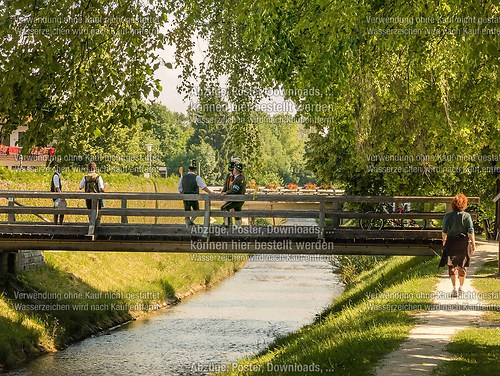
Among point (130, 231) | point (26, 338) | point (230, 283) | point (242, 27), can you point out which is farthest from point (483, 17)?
point (230, 283)

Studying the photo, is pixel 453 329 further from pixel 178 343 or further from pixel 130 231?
pixel 178 343

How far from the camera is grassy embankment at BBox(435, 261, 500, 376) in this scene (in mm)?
10938

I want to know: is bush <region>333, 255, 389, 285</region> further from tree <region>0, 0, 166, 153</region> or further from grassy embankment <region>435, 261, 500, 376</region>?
tree <region>0, 0, 166, 153</region>

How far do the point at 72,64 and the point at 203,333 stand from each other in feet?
62.0

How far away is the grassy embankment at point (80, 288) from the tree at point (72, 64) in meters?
13.5

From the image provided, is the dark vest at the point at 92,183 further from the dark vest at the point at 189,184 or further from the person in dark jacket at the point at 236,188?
the person in dark jacket at the point at 236,188

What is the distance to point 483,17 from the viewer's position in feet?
29.9

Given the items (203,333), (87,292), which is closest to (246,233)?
(203,333)

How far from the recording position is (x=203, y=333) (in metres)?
27.0

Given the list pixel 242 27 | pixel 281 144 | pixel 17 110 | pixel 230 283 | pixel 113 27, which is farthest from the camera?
pixel 281 144

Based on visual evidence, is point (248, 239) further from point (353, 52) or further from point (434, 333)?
point (353, 52)

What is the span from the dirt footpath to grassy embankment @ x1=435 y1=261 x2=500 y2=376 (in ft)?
0.53

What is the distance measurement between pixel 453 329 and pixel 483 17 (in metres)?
6.75

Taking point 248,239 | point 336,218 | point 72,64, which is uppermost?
point 72,64
